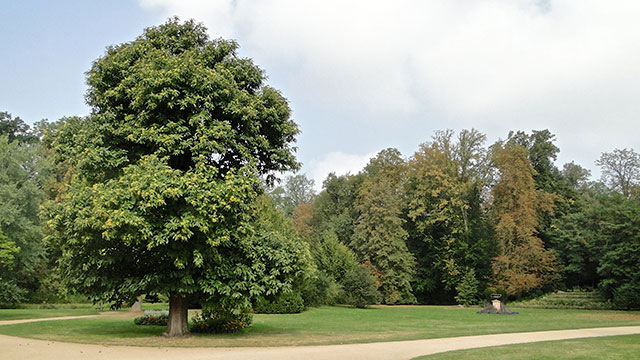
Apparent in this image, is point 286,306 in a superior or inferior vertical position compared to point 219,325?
inferior

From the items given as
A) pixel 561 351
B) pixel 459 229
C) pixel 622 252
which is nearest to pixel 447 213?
pixel 459 229

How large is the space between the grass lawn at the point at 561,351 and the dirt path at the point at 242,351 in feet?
2.97

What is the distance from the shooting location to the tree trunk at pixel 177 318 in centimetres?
1570

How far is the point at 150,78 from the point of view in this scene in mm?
14148

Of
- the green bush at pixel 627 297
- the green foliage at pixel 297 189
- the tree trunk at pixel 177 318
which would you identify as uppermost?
the green foliage at pixel 297 189

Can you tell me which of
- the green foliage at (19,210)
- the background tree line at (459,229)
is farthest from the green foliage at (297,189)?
the green foliage at (19,210)

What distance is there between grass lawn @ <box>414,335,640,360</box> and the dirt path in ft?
2.97

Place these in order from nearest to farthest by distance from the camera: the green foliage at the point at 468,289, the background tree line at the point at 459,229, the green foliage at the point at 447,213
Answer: the background tree line at the point at 459,229 < the green foliage at the point at 468,289 < the green foliage at the point at 447,213

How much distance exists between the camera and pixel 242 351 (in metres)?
12.5

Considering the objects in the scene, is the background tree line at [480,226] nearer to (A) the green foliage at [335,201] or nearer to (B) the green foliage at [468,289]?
(B) the green foliage at [468,289]

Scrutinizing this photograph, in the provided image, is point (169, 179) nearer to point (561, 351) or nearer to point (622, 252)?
point (561, 351)

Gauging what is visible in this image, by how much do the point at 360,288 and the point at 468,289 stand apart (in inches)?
461

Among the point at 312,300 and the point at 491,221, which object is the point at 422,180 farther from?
the point at 312,300

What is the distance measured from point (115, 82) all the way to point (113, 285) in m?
7.15
